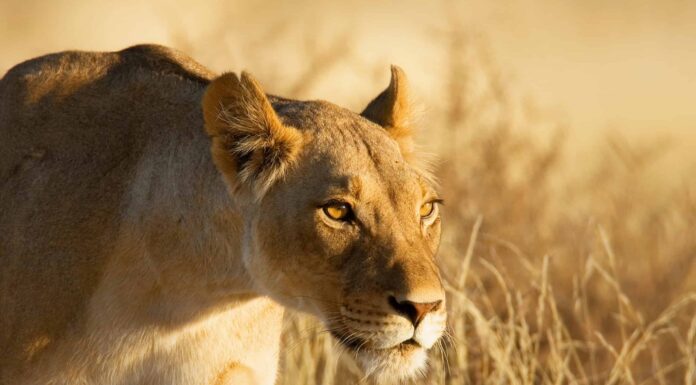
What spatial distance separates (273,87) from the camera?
33.2 ft

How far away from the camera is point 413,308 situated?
4.86 m

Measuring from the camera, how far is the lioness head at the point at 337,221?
16.2 ft

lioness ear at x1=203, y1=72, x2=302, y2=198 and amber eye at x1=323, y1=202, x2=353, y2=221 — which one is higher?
lioness ear at x1=203, y1=72, x2=302, y2=198

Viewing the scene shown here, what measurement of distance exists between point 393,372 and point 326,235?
1.68ft

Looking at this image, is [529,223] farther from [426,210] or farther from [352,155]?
[352,155]

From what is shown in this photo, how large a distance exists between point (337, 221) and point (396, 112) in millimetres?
952

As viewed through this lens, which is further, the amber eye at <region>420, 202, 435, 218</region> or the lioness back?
the lioness back

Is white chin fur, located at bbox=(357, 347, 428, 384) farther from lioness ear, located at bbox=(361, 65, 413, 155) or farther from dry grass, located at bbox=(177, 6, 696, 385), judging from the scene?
dry grass, located at bbox=(177, 6, 696, 385)

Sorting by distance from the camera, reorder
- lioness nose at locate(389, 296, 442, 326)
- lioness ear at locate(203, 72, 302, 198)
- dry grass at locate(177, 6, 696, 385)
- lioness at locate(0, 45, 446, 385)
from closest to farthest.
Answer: lioness nose at locate(389, 296, 442, 326)
lioness at locate(0, 45, 446, 385)
lioness ear at locate(203, 72, 302, 198)
dry grass at locate(177, 6, 696, 385)

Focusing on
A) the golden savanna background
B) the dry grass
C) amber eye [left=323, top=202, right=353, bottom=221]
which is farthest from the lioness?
the dry grass

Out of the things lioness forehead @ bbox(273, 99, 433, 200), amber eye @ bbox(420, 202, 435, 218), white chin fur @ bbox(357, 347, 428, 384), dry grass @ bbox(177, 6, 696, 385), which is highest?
lioness forehead @ bbox(273, 99, 433, 200)

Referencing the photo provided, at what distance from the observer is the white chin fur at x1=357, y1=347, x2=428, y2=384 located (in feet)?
16.5

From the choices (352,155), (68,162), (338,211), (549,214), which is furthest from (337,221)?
(549,214)

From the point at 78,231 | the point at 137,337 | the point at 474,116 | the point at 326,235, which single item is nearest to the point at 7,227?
the point at 78,231
